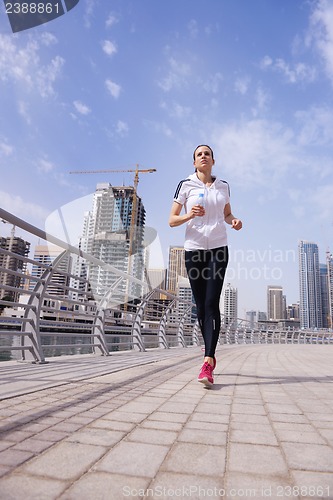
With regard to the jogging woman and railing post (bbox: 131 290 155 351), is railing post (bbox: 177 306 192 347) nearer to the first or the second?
railing post (bbox: 131 290 155 351)

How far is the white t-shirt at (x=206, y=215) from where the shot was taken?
351 cm

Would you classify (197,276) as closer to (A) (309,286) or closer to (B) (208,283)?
(B) (208,283)

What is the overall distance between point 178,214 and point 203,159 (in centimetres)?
62

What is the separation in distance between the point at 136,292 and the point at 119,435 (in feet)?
17.6

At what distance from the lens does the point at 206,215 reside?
3.54 m

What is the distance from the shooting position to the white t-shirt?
11.5ft

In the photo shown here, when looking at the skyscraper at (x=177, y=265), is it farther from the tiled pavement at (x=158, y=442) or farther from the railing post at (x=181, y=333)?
the tiled pavement at (x=158, y=442)

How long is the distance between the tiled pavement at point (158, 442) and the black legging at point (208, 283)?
611 millimetres

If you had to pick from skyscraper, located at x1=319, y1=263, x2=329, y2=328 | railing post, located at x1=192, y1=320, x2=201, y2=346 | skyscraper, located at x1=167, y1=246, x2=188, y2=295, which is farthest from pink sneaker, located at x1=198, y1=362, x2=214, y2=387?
skyscraper, located at x1=319, y1=263, x2=329, y2=328

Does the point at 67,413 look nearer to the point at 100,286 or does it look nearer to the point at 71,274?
the point at 71,274

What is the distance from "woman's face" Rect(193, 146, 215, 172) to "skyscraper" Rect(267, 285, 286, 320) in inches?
6485

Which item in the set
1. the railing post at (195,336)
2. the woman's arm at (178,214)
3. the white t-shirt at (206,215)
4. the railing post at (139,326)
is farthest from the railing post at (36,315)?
the railing post at (195,336)

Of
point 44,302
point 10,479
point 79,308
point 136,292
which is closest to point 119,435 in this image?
A: point 10,479

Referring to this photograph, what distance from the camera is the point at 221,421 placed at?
6.51ft
